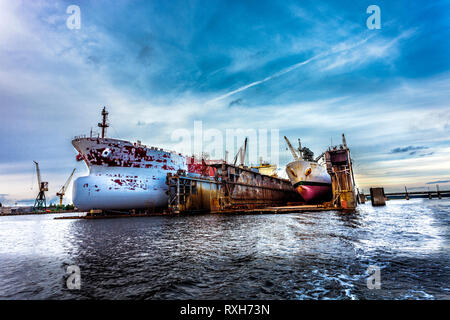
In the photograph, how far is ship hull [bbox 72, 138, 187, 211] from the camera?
3962cm

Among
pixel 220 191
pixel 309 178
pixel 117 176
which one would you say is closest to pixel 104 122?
pixel 117 176

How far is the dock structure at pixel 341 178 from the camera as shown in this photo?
1293 inches

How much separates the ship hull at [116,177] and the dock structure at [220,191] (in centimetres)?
420

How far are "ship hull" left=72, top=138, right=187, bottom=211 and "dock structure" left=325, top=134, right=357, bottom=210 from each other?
3132 cm

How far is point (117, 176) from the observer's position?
133ft

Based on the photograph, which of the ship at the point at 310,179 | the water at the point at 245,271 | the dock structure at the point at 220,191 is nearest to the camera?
the water at the point at 245,271

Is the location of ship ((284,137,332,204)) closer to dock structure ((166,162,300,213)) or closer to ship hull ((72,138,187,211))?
dock structure ((166,162,300,213))

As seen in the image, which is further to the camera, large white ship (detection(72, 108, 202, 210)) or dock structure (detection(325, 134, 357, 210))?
large white ship (detection(72, 108, 202, 210))

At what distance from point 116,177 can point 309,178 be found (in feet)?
118

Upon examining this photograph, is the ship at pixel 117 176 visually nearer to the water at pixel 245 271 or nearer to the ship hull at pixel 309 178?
the ship hull at pixel 309 178

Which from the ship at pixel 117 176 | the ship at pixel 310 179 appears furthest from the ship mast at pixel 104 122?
the ship at pixel 310 179

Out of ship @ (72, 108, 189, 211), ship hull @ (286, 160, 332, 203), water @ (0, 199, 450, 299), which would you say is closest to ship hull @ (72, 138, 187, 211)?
ship @ (72, 108, 189, 211)
